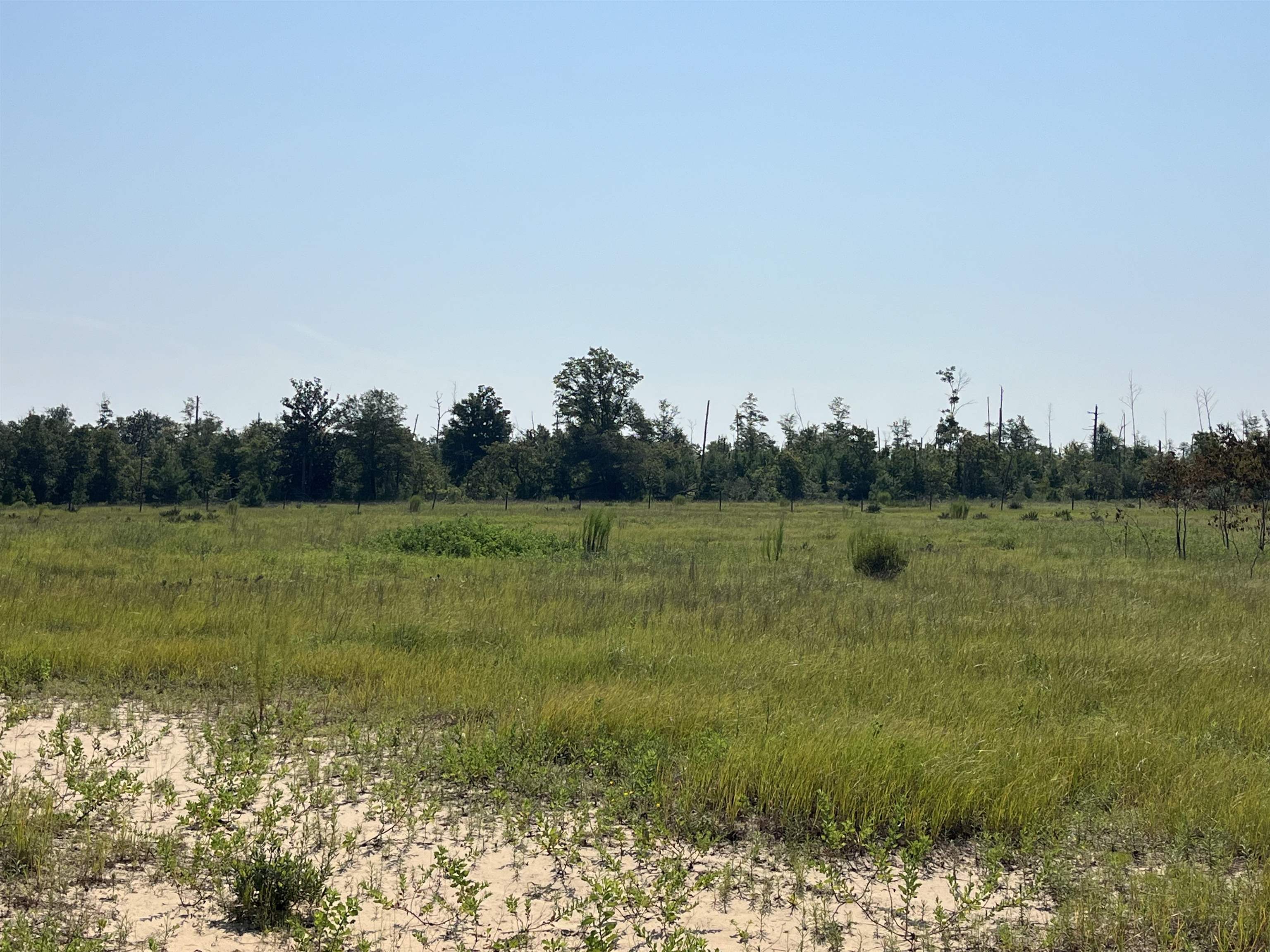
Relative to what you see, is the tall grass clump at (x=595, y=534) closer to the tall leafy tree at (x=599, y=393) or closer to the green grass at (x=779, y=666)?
the green grass at (x=779, y=666)

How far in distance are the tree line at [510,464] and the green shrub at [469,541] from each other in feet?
126

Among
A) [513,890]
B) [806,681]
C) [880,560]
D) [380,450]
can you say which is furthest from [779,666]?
[380,450]

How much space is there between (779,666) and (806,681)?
46 cm

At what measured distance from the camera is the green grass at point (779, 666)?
5.44 m

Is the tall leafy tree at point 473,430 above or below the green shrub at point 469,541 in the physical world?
above

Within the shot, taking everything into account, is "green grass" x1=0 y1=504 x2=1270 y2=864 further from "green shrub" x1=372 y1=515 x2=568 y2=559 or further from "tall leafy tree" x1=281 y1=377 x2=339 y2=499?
"tall leafy tree" x1=281 y1=377 x2=339 y2=499

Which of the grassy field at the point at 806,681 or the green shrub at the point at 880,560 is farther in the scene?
the green shrub at the point at 880,560

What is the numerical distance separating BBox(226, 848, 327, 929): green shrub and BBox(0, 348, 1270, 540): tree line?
5647 cm

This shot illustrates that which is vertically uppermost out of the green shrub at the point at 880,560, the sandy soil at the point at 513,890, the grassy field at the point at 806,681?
the green shrub at the point at 880,560

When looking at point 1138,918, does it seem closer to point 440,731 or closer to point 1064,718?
point 1064,718

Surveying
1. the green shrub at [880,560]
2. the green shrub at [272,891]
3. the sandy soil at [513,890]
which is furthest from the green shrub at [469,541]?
the green shrub at [272,891]

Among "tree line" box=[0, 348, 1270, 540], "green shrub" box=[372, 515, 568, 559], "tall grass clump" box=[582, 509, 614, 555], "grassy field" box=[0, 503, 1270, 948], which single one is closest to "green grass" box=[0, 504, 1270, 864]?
"grassy field" box=[0, 503, 1270, 948]

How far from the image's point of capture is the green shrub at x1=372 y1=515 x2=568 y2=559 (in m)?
20.6

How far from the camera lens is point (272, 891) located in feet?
13.4
